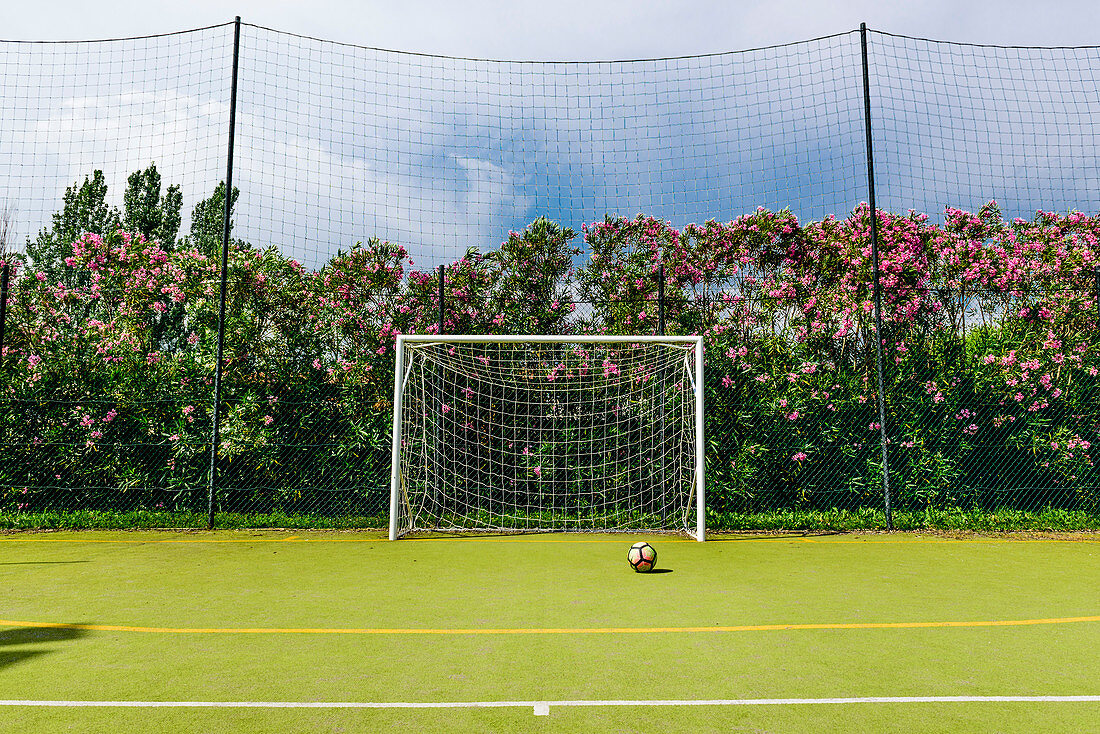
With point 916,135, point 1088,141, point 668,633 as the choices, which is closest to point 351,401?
point 668,633

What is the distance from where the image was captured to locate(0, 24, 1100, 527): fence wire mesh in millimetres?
7488

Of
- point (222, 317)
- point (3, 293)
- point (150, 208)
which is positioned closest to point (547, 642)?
point (222, 317)

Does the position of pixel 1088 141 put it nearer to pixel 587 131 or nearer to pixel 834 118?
pixel 834 118

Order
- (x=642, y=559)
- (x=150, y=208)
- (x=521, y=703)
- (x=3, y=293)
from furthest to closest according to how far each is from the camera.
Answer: (x=150, y=208) → (x=3, y=293) → (x=642, y=559) → (x=521, y=703)

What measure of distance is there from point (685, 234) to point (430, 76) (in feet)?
11.1

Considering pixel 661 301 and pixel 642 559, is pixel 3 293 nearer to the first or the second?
pixel 661 301

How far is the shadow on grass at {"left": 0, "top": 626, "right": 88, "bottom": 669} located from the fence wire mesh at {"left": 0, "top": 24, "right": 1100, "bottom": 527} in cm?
412

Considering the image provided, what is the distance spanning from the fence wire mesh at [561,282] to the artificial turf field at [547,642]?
82.6 inches

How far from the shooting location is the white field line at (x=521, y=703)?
2367mm

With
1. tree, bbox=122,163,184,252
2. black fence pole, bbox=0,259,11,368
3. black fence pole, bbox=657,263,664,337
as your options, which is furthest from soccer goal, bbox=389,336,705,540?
tree, bbox=122,163,184,252

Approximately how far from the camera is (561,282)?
8547 mm

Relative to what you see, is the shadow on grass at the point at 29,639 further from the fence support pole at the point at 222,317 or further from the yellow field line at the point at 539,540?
the fence support pole at the point at 222,317

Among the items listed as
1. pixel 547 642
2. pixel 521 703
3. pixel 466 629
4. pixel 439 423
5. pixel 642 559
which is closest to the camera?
pixel 521 703

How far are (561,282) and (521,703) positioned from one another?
21.3ft
